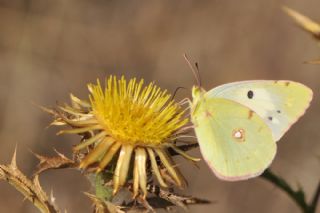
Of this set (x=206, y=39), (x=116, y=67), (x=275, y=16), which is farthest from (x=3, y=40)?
(x=275, y=16)

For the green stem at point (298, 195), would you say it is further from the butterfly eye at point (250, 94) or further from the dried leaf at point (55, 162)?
the dried leaf at point (55, 162)

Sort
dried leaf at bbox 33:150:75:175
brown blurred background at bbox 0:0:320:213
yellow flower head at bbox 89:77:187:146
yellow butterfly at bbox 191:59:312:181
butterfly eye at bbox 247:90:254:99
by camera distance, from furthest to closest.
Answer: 1. brown blurred background at bbox 0:0:320:213
2. butterfly eye at bbox 247:90:254:99
3. yellow butterfly at bbox 191:59:312:181
4. yellow flower head at bbox 89:77:187:146
5. dried leaf at bbox 33:150:75:175

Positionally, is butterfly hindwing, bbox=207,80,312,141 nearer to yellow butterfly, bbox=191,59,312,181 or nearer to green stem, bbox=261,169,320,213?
yellow butterfly, bbox=191,59,312,181

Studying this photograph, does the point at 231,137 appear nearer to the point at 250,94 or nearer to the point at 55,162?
the point at 250,94

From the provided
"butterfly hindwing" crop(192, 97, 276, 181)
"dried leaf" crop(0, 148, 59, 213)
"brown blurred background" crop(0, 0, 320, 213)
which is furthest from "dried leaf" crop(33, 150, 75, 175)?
"brown blurred background" crop(0, 0, 320, 213)

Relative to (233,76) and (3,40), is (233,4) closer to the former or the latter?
(233,76)

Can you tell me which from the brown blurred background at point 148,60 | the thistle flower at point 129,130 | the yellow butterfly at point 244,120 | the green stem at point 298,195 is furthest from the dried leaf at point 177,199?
the brown blurred background at point 148,60
